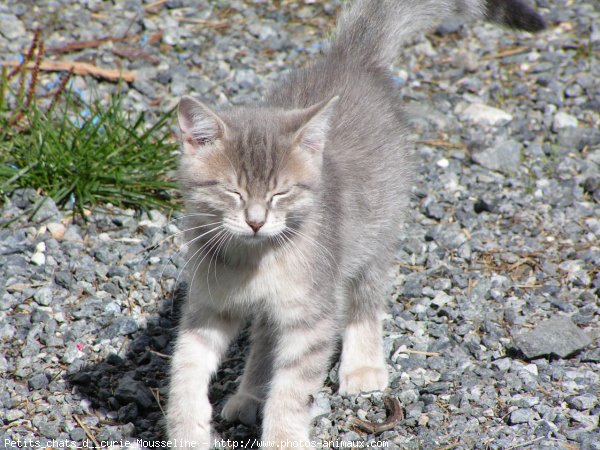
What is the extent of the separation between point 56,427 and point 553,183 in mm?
3428

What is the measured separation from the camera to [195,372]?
3.59 metres

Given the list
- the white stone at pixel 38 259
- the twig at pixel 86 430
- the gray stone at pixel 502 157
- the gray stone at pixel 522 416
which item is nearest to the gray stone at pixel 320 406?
→ the gray stone at pixel 522 416

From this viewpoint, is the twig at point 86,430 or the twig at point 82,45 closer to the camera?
the twig at point 86,430

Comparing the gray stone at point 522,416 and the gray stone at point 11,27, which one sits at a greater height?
the gray stone at point 11,27

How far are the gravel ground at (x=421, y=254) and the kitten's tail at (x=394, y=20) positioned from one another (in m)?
1.11

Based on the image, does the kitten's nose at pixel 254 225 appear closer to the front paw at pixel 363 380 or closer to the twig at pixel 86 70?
the front paw at pixel 363 380

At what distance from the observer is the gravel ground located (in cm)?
379

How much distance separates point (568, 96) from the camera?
607 centimetres

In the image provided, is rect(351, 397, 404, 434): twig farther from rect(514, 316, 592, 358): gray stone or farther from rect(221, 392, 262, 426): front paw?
rect(514, 316, 592, 358): gray stone

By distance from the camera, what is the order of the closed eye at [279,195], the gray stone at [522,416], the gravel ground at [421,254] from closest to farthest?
1. the closed eye at [279,195]
2. the gray stone at [522,416]
3. the gravel ground at [421,254]

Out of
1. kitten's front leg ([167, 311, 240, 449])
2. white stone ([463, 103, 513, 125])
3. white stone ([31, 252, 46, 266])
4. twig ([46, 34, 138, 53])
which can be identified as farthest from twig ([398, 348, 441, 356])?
twig ([46, 34, 138, 53])

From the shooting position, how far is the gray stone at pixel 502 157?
5504mm

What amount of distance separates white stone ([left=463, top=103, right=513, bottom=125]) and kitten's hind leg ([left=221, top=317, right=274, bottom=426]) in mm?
2722

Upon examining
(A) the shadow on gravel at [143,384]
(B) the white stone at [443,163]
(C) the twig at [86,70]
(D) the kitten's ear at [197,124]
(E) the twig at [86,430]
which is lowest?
(A) the shadow on gravel at [143,384]
